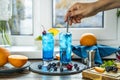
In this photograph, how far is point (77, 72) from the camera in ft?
4.42

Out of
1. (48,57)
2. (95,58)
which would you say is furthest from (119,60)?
(48,57)

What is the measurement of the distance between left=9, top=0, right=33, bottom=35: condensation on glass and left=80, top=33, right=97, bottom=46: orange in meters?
0.35

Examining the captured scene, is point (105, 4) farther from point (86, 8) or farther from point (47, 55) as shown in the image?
point (47, 55)

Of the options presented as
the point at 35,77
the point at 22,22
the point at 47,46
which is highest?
the point at 22,22

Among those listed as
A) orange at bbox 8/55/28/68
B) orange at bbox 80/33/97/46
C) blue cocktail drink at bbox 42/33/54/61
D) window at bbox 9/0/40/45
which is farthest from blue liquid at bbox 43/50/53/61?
window at bbox 9/0/40/45

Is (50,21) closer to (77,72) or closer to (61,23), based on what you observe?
(61,23)

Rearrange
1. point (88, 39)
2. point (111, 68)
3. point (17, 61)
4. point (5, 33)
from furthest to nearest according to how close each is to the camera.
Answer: point (5, 33), point (88, 39), point (17, 61), point (111, 68)

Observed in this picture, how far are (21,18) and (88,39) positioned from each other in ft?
1.48

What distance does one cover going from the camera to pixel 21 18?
1.80 meters

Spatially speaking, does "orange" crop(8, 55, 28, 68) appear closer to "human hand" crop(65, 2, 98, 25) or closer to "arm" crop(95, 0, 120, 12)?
"human hand" crop(65, 2, 98, 25)

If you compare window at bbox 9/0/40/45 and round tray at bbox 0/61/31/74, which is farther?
window at bbox 9/0/40/45

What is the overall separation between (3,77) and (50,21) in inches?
22.6

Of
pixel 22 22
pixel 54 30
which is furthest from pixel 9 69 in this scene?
pixel 22 22

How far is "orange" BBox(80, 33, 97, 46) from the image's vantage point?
1.62 metres
